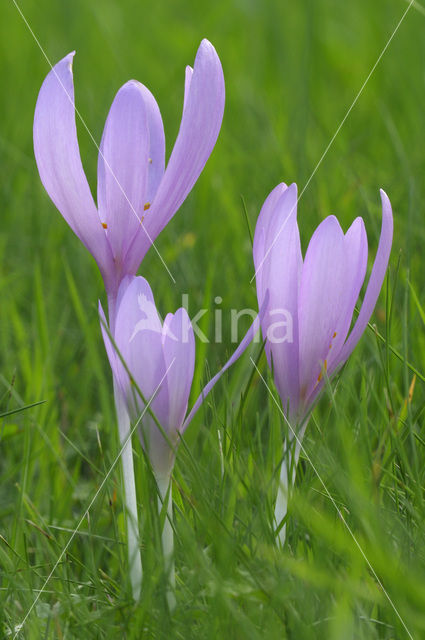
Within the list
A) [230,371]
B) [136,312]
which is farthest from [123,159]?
[230,371]

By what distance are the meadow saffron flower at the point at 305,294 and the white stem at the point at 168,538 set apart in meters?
0.09

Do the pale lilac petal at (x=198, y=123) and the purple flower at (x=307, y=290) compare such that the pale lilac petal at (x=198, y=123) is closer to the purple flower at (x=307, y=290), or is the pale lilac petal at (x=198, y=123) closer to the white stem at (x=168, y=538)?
the purple flower at (x=307, y=290)

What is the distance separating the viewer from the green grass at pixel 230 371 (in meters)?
0.59

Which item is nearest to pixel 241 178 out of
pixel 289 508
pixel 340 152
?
pixel 340 152

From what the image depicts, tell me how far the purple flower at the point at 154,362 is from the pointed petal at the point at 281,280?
0.05 meters

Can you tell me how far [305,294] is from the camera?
0.63 metres

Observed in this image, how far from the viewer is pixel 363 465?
0.74 m

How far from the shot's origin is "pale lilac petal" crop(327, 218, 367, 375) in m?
0.63

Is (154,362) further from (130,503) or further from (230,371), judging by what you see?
(230,371)

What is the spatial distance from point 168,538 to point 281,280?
217 mm

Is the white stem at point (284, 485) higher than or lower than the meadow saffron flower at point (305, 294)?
lower

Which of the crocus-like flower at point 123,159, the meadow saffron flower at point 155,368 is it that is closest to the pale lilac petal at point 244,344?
the meadow saffron flower at point 155,368

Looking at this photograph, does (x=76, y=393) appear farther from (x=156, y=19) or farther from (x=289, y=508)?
(x=156, y=19)

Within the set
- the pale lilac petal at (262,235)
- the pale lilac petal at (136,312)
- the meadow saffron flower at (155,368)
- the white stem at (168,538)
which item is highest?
the pale lilac petal at (262,235)
